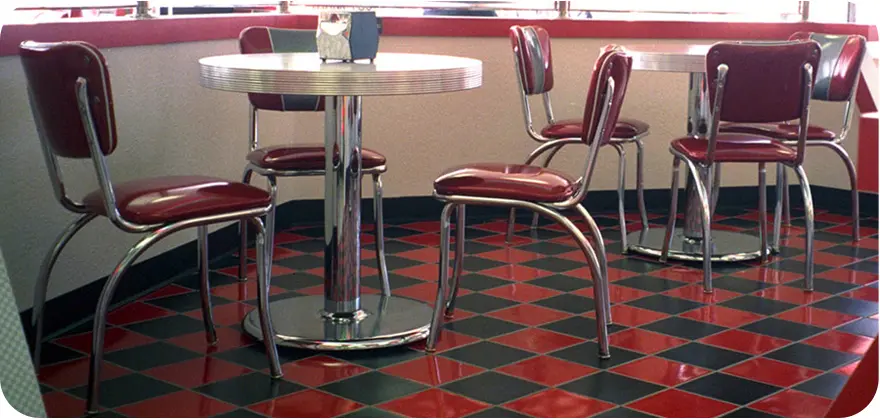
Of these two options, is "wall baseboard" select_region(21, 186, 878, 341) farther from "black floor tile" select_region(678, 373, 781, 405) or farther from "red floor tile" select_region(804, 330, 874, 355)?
"red floor tile" select_region(804, 330, 874, 355)

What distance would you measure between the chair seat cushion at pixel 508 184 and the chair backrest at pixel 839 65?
1938mm

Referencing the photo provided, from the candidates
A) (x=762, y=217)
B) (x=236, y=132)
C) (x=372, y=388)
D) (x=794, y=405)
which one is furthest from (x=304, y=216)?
(x=794, y=405)

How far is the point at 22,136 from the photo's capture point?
328 centimetres

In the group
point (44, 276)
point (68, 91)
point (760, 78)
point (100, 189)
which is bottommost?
point (44, 276)

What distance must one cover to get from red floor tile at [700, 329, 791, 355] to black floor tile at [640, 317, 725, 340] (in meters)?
0.04

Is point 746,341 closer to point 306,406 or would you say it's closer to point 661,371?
point 661,371

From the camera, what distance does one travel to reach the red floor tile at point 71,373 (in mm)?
3037

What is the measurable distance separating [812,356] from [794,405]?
0.45 metres

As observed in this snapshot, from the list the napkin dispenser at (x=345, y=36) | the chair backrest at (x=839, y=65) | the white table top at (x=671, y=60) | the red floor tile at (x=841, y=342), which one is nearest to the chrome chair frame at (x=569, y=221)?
the napkin dispenser at (x=345, y=36)

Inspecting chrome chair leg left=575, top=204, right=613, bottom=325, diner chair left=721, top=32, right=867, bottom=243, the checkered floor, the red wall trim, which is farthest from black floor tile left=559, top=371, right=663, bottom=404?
diner chair left=721, top=32, right=867, bottom=243

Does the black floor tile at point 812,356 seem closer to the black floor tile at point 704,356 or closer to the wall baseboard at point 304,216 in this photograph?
the black floor tile at point 704,356

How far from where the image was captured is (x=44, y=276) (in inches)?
118

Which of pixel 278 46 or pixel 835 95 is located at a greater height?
pixel 278 46

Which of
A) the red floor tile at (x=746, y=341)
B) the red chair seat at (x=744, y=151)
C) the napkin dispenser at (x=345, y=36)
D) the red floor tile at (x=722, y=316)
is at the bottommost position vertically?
the red floor tile at (x=722, y=316)
